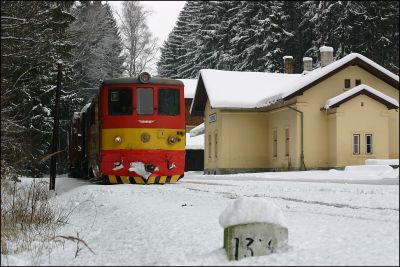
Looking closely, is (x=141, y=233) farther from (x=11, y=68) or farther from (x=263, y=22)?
(x=263, y=22)

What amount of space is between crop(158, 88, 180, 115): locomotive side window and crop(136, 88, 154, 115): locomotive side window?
0.84 feet

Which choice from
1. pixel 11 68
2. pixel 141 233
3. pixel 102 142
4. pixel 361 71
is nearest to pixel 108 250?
pixel 141 233

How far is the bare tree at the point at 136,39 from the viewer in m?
44.6

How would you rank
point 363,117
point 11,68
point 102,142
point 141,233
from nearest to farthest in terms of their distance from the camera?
point 141,233 < point 11,68 < point 102,142 < point 363,117

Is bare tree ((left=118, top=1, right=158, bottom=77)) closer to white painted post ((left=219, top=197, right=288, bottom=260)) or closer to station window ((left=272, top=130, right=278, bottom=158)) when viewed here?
station window ((left=272, top=130, right=278, bottom=158))

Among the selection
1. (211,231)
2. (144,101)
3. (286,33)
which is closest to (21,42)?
(144,101)

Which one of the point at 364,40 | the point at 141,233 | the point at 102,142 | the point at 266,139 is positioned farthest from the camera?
the point at 364,40

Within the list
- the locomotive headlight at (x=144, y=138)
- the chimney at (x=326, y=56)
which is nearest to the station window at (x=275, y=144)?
the chimney at (x=326, y=56)

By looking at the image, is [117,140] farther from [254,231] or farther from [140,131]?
[254,231]

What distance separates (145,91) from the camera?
17031 mm

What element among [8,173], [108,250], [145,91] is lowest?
[108,250]

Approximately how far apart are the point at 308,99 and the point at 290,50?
73.6 feet

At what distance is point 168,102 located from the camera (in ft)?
56.1

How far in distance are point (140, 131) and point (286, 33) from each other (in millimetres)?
32362
